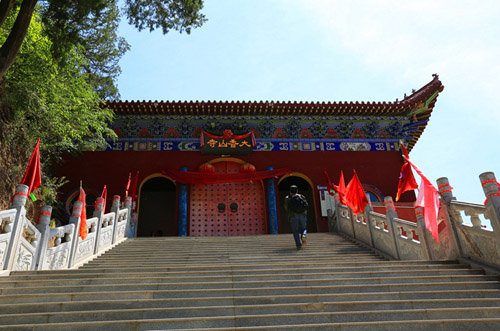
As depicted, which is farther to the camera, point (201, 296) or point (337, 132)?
point (337, 132)

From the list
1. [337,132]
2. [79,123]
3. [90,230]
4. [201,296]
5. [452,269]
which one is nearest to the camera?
[201,296]

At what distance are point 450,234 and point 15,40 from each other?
23.9ft

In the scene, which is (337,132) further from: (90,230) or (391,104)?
(90,230)

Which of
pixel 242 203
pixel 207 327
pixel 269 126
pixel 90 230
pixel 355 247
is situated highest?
pixel 269 126

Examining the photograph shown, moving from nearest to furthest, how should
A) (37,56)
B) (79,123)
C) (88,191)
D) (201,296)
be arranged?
(201,296) → (37,56) → (79,123) → (88,191)

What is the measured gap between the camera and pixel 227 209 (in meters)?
11.7

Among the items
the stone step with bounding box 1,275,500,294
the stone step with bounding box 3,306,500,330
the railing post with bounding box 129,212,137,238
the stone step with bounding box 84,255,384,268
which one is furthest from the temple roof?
the stone step with bounding box 3,306,500,330

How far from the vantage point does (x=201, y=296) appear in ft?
12.8

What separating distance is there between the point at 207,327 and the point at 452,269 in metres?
3.44

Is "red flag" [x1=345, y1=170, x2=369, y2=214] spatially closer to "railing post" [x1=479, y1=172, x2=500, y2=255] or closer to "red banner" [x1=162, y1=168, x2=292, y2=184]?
"railing post" [x1=479, y1=172, x2=500, y2=255]

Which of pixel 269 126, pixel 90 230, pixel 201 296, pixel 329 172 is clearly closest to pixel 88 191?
pixel 90 230

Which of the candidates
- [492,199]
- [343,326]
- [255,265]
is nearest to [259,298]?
[343,326]

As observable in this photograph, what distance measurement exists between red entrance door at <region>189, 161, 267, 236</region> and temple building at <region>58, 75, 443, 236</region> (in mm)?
31

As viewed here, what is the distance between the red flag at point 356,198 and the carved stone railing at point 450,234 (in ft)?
1.30
